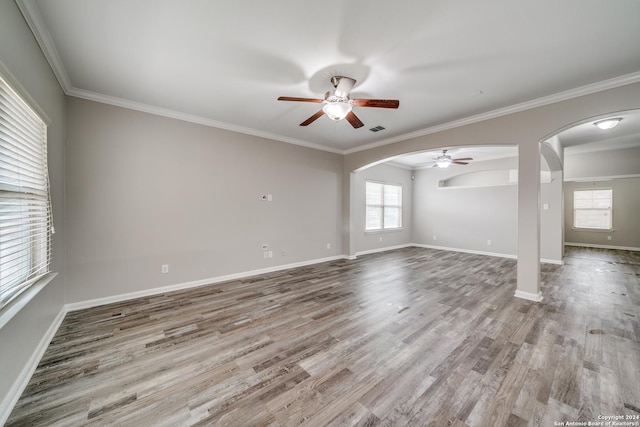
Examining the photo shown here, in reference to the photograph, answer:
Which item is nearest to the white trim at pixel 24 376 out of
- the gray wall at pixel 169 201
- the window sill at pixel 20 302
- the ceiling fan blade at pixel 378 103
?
the window sill at pixel 20 302

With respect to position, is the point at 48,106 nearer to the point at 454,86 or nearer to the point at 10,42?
the point at 10,42

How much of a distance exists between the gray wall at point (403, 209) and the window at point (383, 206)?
172 mm

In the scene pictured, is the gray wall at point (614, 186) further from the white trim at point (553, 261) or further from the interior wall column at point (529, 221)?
the interior wall column at point (529, 221)

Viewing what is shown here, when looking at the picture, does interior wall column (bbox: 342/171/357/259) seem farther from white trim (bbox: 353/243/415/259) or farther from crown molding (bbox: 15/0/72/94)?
crown molding (bbox: 15/0/72/94)

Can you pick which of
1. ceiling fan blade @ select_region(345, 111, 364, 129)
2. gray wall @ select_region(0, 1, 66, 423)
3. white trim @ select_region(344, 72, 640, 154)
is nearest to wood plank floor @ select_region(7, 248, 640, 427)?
gray wall @ select_region(0, 1, 66, 423)

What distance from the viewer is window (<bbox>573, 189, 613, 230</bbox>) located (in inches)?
301

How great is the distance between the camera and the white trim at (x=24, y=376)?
4.75 feet

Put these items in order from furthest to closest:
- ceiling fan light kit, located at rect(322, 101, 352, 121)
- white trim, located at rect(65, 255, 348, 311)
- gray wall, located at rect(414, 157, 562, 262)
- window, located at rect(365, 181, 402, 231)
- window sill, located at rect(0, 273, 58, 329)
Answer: window, located at rect(365, 181, 402, 231), gray wall, located at rect(414, 157, 562, 262), white trim, located at rect(65, 255, 348, 311), ceiling fan light kit, located at rect(322, 101, 352, 121), window sill, located at rect(0, 273, 58, 329)

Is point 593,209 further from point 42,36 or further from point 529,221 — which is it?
point 42,36

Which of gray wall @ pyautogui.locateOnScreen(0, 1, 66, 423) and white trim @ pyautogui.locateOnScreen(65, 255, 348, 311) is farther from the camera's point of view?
white trim @ pyautogui.locateOnScreen(65, 255, 348, 311)

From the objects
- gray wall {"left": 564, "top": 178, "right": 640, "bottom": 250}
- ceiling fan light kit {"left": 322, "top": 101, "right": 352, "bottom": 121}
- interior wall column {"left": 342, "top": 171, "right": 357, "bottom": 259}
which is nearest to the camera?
ceiling fan light kit {"left": 322, "top": 101, "right": 352, "bottom": 121}

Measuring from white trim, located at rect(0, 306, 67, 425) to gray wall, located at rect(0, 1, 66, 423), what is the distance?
0.06 ft

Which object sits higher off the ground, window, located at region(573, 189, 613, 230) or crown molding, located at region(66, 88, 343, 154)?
crown molding, located at region(66, 88, 343, 154)

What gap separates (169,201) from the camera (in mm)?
3633
